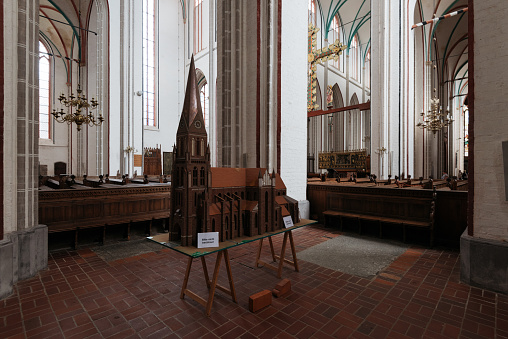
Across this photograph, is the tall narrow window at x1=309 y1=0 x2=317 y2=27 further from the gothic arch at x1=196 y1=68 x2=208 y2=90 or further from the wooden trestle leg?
the wooden trestle leg

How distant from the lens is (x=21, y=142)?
3.83 metres

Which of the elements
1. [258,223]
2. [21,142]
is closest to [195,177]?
[258,223]

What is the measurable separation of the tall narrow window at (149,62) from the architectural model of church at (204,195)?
1594 centimetres

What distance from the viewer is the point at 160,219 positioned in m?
6.70

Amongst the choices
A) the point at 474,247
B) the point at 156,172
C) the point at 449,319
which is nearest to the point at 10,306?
the point at 449,319

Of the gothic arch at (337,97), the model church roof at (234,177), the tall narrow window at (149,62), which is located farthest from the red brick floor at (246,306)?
the gothic arch at (337,97)

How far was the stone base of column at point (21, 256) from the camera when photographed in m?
3.32

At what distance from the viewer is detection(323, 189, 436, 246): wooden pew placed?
5527 millimetres

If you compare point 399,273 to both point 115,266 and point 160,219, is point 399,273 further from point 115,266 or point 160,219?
point 160,219

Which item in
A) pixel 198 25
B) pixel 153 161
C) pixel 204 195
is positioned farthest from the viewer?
pixel 198 25

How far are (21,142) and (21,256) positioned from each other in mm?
1624

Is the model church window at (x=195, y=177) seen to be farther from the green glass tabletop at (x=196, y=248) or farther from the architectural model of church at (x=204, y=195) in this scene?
the green glass tabletop at (x=196, y=248)

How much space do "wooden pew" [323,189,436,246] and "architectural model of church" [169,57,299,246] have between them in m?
3.63

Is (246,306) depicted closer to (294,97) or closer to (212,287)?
(212,287)
